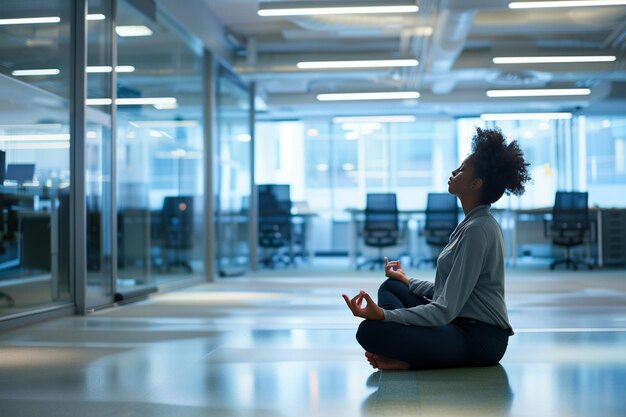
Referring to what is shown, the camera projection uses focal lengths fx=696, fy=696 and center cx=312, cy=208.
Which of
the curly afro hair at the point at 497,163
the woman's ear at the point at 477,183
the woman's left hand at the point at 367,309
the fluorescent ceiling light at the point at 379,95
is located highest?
the fluorescent ceiling light at the point at 379,95

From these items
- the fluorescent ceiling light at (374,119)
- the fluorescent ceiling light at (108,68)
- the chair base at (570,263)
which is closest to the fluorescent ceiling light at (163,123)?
the fluorescent ceiling light at (108,68)

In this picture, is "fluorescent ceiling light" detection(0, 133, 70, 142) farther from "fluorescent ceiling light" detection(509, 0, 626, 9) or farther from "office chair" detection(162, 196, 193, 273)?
"fluorescent ceiling light" detection(509, 0, 626, 9)

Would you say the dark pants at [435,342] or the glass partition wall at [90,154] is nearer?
the dark pants at [435,342]

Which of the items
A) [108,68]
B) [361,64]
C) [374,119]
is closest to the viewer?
[108,68]

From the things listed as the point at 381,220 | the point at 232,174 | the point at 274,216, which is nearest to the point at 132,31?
the point at 232,174

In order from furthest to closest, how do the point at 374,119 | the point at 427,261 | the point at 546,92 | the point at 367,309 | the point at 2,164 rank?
the point at 374,119 → the point at 546,92 → the point at 427,261 → the point at 2,164 → the point at 367,309

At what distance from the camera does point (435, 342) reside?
298 centimetres

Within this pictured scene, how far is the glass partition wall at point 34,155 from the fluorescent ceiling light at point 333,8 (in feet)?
9.93

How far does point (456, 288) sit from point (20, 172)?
11.4 ft

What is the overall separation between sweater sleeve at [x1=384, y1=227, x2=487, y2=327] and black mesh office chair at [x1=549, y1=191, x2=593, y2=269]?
9.60 m

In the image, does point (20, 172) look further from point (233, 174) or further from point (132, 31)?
point (233, 174)

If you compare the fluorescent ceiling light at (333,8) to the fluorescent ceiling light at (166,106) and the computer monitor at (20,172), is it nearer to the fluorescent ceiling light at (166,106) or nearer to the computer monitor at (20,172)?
the fluorescent ceiling light at (166,106)

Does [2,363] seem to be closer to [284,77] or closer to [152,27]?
[152,27]

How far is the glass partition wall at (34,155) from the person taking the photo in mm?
4828
